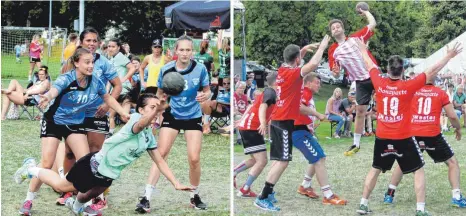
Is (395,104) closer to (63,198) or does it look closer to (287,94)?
(287,94)

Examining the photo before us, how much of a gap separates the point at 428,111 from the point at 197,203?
291cm

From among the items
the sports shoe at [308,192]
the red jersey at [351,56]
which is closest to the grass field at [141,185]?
the sports shoe at [308,192]

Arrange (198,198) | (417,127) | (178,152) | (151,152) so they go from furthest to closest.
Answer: (178,152) → (417,127) → (198,198) → (151,152)

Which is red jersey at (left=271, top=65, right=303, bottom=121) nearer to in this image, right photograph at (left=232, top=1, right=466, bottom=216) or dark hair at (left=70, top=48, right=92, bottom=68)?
right photograph at (left=232, top=1, right=466, bottom=216)

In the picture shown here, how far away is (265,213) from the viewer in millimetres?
7902

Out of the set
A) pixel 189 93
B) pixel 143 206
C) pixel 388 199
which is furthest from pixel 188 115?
pixel 388 199

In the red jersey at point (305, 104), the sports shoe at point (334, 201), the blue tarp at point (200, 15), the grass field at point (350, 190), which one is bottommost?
the grass field at point (350, 190)

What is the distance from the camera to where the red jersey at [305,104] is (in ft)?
27.4

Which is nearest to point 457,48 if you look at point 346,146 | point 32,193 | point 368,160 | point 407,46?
point 32,193

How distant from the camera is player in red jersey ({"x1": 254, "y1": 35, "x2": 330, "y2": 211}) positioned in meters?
7.90

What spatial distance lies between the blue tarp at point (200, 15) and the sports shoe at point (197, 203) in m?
8.55

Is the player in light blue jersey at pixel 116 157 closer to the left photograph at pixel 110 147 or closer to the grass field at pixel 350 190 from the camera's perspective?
the left photograph at pixel 110 147

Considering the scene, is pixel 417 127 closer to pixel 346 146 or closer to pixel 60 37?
pixel 346 146

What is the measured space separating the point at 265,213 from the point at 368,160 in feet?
16.7
